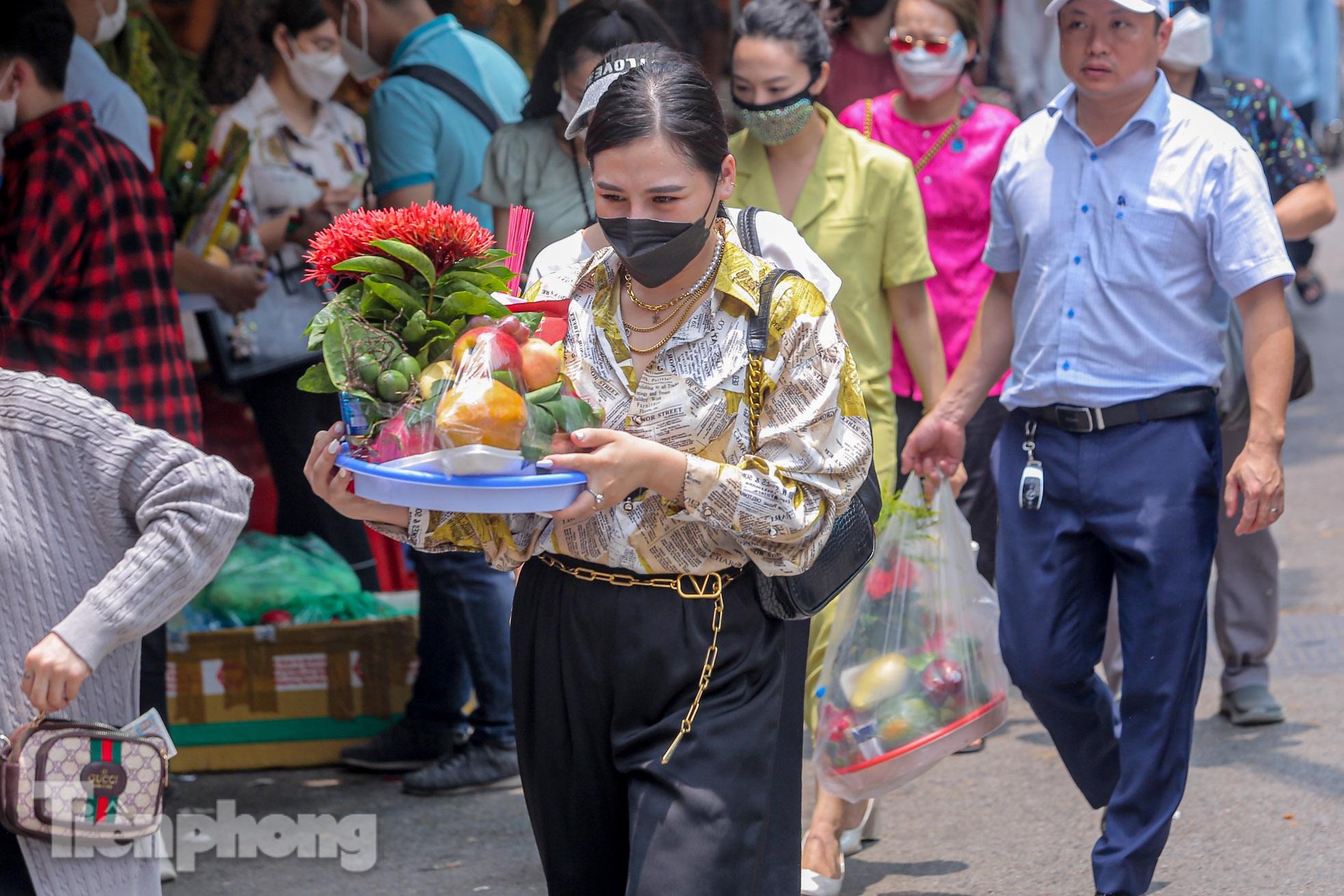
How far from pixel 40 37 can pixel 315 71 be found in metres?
1.63

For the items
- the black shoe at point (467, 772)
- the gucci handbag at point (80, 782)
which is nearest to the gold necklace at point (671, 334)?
the gucci handbag at point (80, 782)

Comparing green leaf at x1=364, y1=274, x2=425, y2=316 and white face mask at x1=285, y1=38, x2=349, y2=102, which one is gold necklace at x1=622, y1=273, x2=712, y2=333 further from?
white face mask at x1=285, y1=38, x2=349, y2=102

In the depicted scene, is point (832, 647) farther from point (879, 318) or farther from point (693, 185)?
point (693, 185)

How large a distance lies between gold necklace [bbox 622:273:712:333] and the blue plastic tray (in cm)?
37

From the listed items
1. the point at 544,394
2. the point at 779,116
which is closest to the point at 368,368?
the point at 544,394

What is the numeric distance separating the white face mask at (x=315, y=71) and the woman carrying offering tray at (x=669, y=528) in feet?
10.5

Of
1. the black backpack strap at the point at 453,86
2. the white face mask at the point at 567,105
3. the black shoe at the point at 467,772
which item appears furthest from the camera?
the black backpack strap at the point at 453,86

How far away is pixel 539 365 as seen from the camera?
7.94ft

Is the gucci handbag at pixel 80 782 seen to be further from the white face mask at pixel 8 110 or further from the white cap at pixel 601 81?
the white face mask at pixel 8 110

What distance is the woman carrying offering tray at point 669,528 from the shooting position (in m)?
2.52

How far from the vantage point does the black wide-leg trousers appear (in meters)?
2.53

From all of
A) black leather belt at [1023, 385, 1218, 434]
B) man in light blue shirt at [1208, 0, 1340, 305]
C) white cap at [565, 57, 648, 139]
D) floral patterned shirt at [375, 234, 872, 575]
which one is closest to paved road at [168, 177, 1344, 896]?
black leather belt at [1023, 385, 1218, 434]

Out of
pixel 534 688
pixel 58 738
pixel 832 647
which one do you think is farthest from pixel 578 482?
pixel 832 647

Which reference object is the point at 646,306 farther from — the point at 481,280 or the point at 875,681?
the point at 875,681
